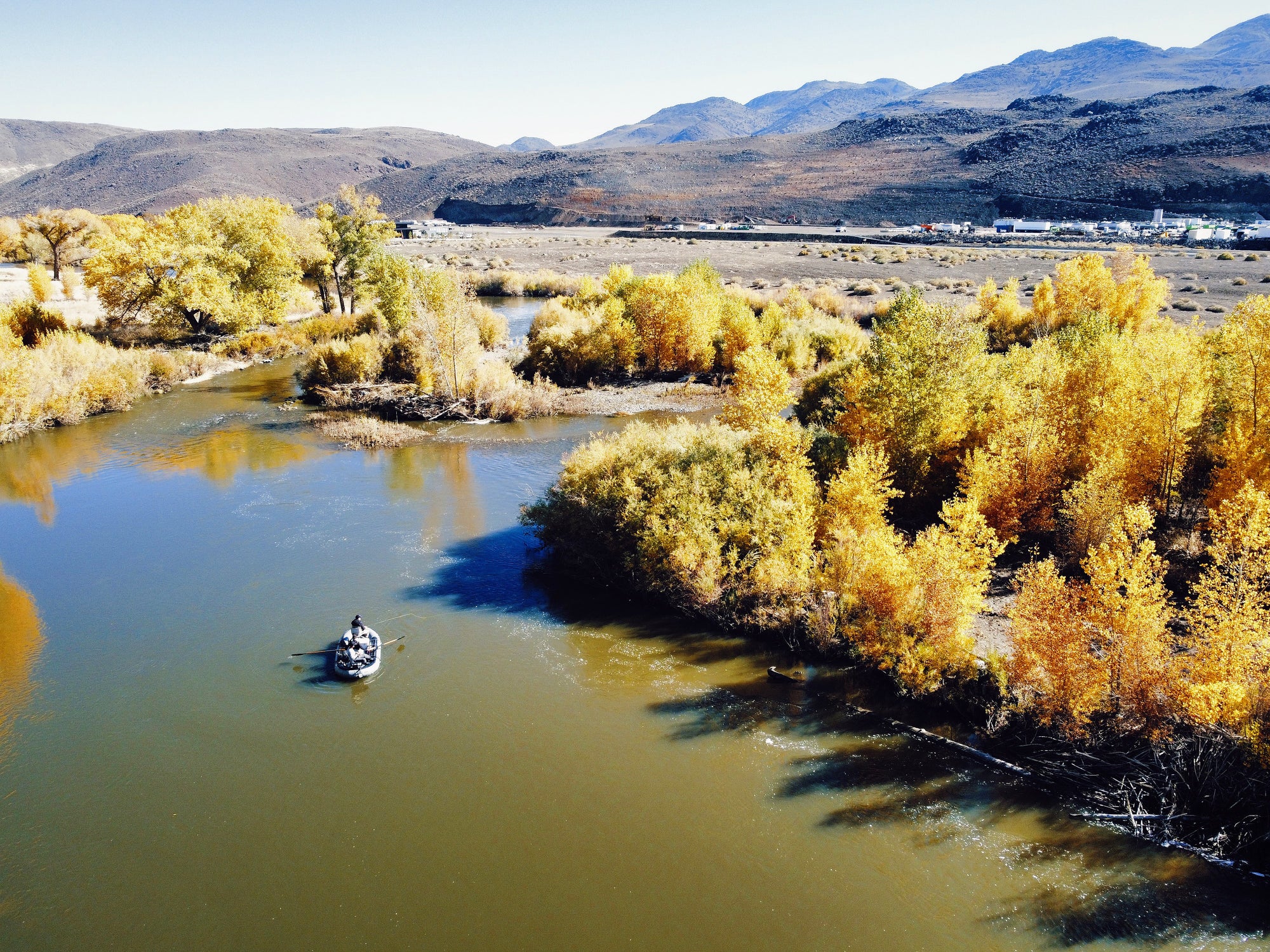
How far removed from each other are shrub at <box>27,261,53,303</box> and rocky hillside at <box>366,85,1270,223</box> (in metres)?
111

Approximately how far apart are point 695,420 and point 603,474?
17408 millimetres

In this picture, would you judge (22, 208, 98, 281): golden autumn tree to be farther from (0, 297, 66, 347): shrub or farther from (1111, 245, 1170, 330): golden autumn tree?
(1111, 245, 1170, 330): golden autumn tree

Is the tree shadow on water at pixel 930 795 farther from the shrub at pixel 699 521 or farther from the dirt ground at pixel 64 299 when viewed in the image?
the dirt ground at pixel 64 299

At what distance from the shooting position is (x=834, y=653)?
2014 cm

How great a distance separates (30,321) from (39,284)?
474 inches

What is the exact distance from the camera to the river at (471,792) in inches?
524

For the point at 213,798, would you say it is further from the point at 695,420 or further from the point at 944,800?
the point at 695,420

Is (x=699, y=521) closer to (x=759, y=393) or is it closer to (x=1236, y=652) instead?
(x=759, y=393)

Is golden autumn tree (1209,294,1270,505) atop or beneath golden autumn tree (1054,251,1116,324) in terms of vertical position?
beneath

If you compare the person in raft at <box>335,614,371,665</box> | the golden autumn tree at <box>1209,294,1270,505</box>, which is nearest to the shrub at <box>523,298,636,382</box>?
the person in raft at <box>335,614,371,665</box>

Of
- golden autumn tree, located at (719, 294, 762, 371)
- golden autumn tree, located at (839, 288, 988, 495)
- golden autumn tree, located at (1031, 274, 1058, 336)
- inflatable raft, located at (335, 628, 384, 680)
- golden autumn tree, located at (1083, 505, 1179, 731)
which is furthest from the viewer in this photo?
golden autumn tree, located at (719, 294, 762, 371)

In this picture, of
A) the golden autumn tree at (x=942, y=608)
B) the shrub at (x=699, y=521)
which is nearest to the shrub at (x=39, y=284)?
the shrub at (x=699, y=521)

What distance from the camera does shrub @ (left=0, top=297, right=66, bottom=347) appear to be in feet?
142

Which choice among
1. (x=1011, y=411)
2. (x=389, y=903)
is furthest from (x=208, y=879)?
(x=1011, y=411)
